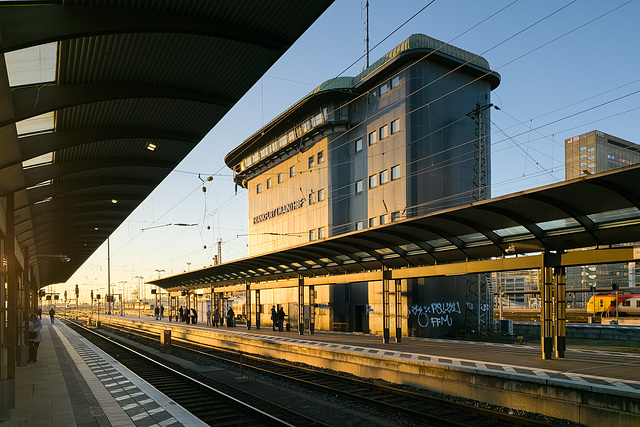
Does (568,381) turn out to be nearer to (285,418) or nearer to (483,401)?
(483,401)

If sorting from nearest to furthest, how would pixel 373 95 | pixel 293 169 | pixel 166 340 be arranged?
pixel 166 340 < pixel 373 95 < pixel 293 169

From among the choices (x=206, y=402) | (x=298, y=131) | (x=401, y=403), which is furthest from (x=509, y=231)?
(x=298, y=131)

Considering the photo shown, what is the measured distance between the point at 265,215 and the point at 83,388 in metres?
34.7

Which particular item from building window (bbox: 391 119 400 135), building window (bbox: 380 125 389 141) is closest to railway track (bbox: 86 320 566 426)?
building window (bbox: 391 119 400 135)

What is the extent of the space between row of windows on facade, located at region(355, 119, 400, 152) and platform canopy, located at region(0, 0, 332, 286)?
20.6 m

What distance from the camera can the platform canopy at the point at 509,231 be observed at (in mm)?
12277

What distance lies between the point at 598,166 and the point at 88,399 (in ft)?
386

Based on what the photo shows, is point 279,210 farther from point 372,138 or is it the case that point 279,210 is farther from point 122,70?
point 122,70

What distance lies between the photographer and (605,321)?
127 feet

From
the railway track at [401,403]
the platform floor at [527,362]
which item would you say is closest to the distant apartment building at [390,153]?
the platform floor at [527,362]

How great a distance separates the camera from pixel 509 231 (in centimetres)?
1594

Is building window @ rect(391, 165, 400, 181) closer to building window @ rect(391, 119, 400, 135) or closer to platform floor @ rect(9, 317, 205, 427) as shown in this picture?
building window @ rect(391, 119, 400, 135)

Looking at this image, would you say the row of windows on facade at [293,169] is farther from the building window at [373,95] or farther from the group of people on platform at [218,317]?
the group of people on platform at [218,317]

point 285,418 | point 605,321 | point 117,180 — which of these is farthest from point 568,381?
point 605,321
